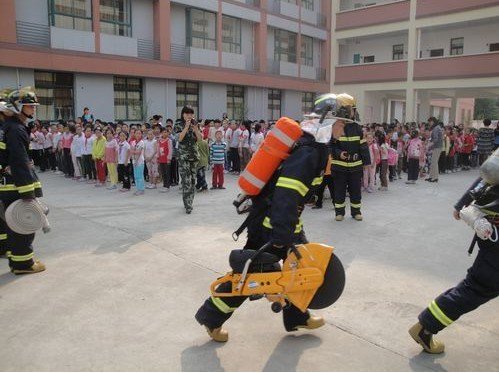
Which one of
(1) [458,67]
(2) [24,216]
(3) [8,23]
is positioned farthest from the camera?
(1) [458,67]

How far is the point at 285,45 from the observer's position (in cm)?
2856

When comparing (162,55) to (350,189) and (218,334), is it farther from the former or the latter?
(218,334)

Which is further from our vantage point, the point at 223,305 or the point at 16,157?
the point at 16,157

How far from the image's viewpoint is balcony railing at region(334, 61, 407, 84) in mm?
24938

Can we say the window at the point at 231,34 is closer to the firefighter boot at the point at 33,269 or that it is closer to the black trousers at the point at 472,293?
the firefighter boot at the point at 33,269

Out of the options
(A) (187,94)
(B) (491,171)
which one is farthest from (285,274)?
(A) (187,94)

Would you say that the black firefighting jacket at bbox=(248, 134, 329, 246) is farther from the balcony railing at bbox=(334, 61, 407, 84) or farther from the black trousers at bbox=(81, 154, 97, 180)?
the balcony railing at bbox=(334, 61, 407, 84)

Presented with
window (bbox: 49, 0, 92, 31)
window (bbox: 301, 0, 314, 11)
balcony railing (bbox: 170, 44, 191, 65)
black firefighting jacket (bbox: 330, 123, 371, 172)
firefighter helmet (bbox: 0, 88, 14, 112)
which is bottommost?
black firefighting jacket (bbox: 330, 123, 371, 172)

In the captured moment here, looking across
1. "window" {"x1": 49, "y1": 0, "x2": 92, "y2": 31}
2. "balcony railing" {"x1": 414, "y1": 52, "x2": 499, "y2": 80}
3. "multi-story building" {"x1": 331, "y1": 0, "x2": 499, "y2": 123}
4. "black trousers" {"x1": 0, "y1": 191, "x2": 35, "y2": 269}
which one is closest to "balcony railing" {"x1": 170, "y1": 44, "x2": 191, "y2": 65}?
"window" {"x1": 49, "y1": 0, "x2": 92, "y2": 31}

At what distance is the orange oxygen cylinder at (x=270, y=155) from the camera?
3.01 meters

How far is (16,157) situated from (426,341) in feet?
13.7

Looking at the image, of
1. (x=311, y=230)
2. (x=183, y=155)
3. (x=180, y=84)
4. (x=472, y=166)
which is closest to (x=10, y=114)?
(x=183, y=155)

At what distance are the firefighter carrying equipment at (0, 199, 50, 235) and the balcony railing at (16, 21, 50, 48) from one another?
15.2 metres

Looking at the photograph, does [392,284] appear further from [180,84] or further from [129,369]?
[180,84]
